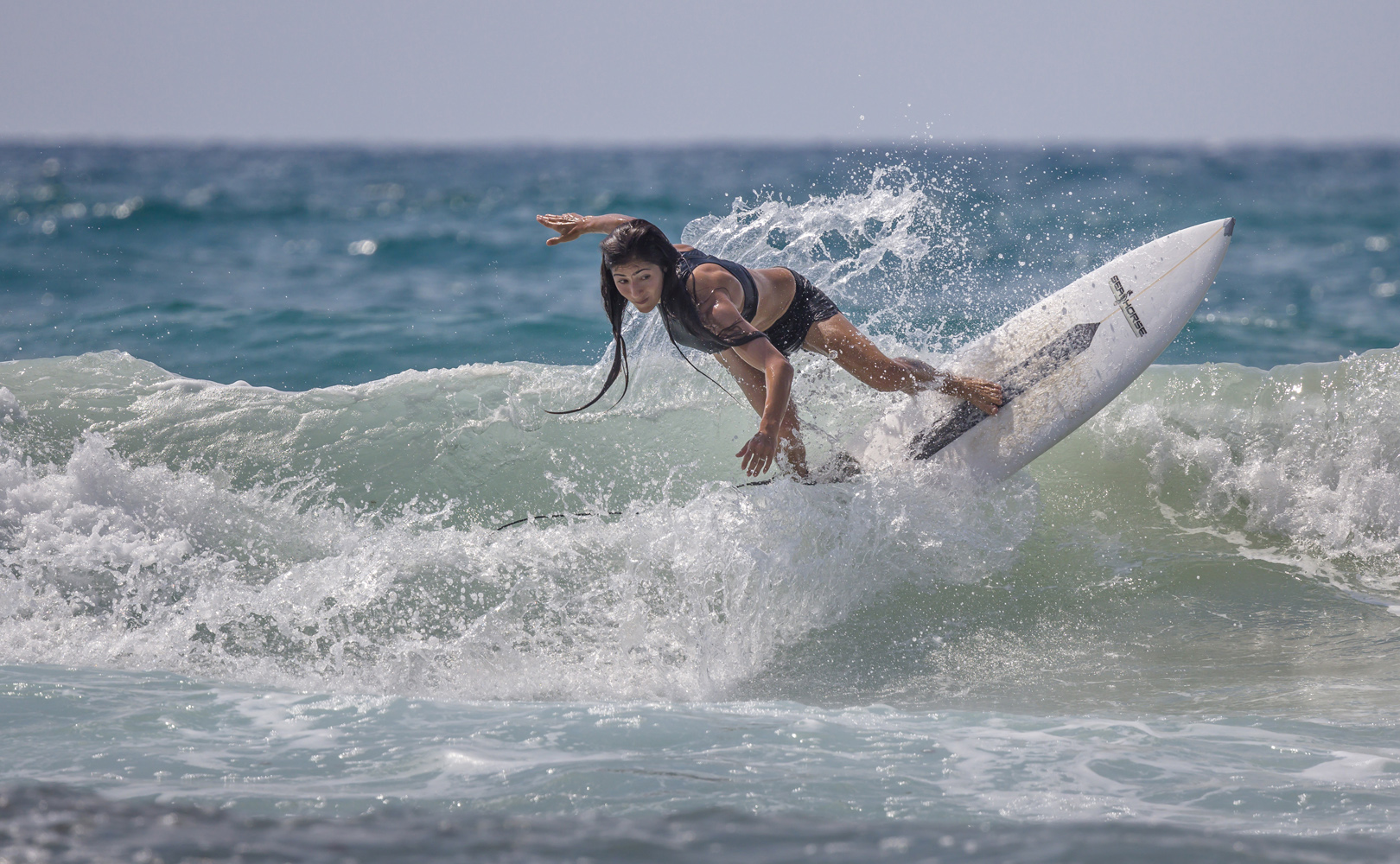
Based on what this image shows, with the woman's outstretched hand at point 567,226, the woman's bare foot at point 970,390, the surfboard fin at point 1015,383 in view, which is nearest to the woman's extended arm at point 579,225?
the woman's outstretched hand at point 567,226

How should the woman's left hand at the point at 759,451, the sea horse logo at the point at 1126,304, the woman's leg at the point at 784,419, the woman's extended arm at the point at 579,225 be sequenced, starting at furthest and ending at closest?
the sea horse logo at the point at 1126,304 < the woman's leg at the point at 784,419 < the woman's extended arm at the point at 579,225 < the woman's left hand at the point at 759,451

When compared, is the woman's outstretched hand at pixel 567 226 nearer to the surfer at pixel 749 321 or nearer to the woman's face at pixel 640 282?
the surfer at pixel 749 321

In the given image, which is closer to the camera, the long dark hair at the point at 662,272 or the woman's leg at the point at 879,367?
the long dark hair at the point at 662,272

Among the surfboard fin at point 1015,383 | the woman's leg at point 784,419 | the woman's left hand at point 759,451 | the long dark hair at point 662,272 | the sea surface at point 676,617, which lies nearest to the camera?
the sea surface at point 676,617

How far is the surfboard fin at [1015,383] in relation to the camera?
5.09 m

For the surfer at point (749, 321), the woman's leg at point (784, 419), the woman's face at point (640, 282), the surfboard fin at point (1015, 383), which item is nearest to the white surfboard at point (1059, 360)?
the surfboard fin at point (1015, 383)

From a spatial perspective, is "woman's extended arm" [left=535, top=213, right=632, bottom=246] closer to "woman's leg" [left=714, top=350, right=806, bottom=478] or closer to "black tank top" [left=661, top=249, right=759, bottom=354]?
"black tank top" [left=661, top=249, right=759, bottom=354]

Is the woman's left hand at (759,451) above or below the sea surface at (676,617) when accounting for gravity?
above

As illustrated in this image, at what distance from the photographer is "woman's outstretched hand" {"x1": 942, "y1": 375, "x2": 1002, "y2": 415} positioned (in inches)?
202

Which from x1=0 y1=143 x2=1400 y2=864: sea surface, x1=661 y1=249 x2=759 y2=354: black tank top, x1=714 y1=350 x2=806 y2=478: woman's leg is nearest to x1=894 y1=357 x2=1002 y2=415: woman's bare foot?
x1=0 y1=143 x2=1400 y2=864: sea surface

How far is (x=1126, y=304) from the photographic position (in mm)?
5359

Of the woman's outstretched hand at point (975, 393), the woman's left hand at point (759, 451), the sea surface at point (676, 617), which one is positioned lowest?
the sea surface at point (676, 617)

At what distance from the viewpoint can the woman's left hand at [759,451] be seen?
3.87 m

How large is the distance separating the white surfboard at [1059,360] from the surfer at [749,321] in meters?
0.14
